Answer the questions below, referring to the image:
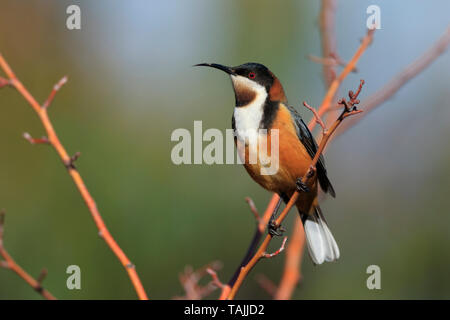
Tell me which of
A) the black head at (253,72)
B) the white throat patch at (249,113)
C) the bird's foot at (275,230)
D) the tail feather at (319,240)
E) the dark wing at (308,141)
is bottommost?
the tail feather at (319,240)

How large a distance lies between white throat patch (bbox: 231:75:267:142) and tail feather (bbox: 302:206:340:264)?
3.52ft

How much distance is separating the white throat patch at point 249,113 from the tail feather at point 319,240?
1.07 metres

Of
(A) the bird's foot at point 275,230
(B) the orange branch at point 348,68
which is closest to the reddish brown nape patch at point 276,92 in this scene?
(B) the orange branch at point 348,68

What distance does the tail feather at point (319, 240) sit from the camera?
158 inches

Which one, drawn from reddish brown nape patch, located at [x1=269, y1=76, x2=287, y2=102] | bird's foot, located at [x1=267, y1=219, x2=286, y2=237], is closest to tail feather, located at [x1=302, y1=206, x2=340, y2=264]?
bird's foot, located at [x1=267, y1=219, x2=286, y2=237]

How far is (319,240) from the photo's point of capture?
13.4ft

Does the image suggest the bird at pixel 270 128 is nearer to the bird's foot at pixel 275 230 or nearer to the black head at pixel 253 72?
the black head at pixel 253 72

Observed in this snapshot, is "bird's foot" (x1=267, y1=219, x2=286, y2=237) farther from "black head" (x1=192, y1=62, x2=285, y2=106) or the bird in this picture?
"black head" (x1=192, y1=62, x2=285, y2=106)

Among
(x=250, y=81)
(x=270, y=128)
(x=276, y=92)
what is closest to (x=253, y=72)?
(x=250, y=81)

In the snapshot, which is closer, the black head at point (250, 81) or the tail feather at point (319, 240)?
the black head at point (250, 81)

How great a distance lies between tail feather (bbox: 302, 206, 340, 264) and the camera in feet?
13.2
